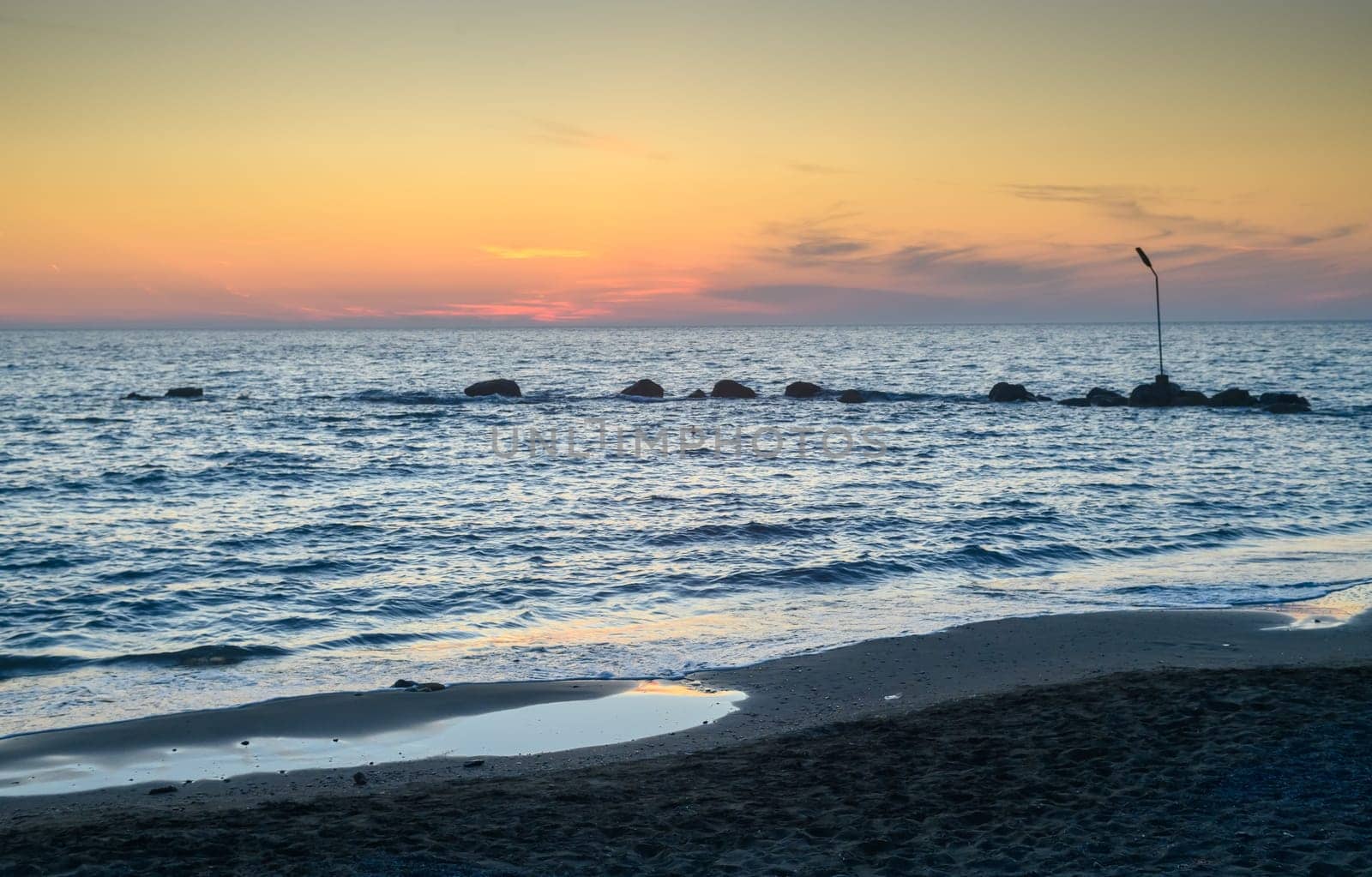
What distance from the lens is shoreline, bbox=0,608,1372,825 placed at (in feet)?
29.5

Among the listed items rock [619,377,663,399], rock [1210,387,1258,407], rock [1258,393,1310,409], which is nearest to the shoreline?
rock [1258,393,1310,409]

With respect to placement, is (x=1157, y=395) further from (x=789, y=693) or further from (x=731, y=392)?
(x=789, y=693)

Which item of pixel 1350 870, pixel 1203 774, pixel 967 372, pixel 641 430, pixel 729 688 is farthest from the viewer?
pixel 967 372

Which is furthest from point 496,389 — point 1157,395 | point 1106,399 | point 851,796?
point 851,796

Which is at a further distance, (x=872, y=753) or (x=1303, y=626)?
(x=1303, y=626)

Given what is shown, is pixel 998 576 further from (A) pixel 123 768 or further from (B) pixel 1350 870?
(A) pixel 123 768

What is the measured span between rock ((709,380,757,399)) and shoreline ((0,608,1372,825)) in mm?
46658

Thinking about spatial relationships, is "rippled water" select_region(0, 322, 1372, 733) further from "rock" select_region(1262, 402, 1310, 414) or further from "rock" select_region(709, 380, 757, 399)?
"rock" select_region(709, 380, 757, 399)

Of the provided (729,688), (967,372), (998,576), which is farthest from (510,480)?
(967,372)

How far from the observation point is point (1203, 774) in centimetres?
779

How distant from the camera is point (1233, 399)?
4978cm

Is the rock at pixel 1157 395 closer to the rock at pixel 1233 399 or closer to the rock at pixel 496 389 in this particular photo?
the rock at pixel 1233 399

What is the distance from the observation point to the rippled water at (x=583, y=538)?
13766 millimetres

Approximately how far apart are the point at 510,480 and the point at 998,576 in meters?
16.1
